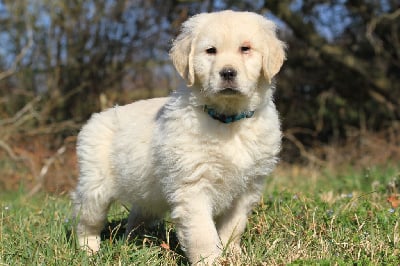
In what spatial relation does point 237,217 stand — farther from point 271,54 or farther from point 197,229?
point 271,54

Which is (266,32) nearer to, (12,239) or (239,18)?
(239,18)

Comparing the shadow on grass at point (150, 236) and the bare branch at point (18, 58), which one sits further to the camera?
the bare branch at point (18, 58)

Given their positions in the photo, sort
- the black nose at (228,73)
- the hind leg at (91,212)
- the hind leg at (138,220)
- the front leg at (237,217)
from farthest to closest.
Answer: the hind leg at (138,220) → the hind leg at (91,212) → the front leg at (237,217) → the black nose at (228,73)

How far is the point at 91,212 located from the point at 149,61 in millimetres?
6466

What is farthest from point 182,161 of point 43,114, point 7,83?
point 7,83

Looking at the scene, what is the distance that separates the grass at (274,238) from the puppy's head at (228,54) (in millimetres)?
1006

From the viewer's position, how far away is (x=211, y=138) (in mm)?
4035

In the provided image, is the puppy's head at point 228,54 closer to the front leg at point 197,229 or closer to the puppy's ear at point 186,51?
the puppy's ear at point 186,51

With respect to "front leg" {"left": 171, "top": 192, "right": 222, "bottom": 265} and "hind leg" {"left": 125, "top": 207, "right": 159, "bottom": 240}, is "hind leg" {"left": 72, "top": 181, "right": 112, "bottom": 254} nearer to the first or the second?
"hind leg" {"left": 125, "top": 207, "right": 159, "bottom": 240}

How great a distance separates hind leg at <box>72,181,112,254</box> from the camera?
471 cm

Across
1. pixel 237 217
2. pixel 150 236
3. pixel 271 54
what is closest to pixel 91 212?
pixel 150 236

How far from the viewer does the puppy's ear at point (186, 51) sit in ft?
13.5

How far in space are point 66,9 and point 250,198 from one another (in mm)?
6940

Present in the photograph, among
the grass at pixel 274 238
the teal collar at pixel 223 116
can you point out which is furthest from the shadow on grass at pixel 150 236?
the teal collar at pixel 223 116
